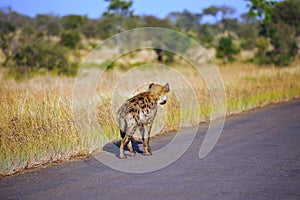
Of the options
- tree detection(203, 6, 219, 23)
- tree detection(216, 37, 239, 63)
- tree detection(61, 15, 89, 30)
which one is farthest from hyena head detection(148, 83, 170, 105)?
tree detection(203, 6, 219, 23)

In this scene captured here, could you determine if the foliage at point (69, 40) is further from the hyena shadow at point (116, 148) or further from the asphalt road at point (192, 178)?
the asphalt road at point (192, 178)

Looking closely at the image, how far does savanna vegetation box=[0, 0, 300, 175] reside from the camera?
9750mm

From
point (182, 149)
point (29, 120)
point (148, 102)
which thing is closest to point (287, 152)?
point (182, 149)

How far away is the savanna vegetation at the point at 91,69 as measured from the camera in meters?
9.75

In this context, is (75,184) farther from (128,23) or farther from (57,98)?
(128,23)

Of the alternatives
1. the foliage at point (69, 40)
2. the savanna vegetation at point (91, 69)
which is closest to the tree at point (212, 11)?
the savanna vegetation at point (91, 69)

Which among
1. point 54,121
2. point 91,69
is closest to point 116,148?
point 54,121

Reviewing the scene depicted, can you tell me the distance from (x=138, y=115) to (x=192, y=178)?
2157 mm

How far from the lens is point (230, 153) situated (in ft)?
30.5

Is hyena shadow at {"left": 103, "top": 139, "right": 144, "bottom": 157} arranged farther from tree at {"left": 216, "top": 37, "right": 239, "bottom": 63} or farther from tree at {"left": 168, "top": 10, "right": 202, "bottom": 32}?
tree at {"left": 168, "top": 10, "right": 202, "bottom": 32}

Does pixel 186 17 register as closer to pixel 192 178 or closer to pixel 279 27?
pixel 279 27

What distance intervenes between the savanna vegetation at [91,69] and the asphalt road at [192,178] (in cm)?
96

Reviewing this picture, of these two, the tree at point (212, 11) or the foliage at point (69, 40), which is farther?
the tree at point (212, 11)

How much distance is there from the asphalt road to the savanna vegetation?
961 mm
